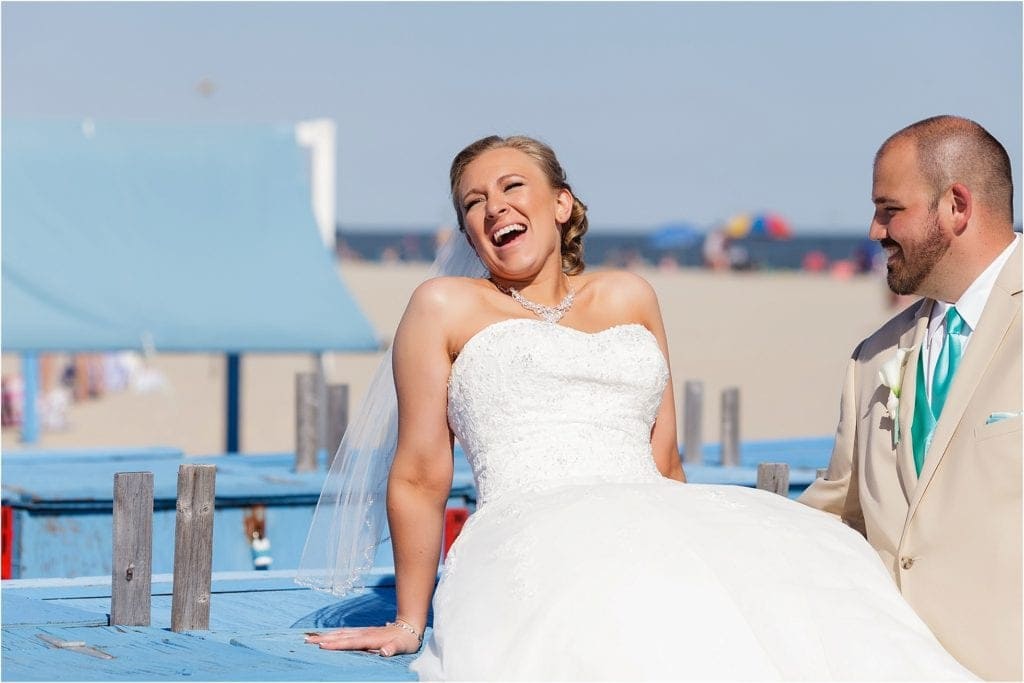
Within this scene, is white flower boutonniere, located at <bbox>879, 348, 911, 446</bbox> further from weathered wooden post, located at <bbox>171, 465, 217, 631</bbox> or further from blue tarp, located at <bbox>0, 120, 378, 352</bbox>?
blue tarp, located at <bbox>0, 120, 378, 352</bbox>

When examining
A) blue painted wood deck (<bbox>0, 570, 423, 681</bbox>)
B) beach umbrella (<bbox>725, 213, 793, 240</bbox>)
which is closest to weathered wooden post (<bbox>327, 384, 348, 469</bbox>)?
→ blue painted wood deck (<bbox>0, 570, 423, 681</bbox>)

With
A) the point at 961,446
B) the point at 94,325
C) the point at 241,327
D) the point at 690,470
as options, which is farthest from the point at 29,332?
the point at 961,446

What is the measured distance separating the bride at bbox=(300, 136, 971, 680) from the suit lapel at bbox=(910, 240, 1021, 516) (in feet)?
1.02

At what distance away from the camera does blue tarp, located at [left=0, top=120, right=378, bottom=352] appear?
12.5 metres

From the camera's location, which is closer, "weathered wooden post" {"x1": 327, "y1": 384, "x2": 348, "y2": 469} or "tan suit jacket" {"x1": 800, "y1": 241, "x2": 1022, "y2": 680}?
"tan suit jacket" {"x1": 800, "y1": 241, "x2": 1022, "y2": 680}

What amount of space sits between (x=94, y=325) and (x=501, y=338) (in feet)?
27.3

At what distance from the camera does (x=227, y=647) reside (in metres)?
4.80

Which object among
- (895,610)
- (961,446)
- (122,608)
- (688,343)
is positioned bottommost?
(688,343)

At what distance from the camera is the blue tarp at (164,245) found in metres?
12.5

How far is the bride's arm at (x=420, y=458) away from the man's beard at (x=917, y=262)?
1.36 metres

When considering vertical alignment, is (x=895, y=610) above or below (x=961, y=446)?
below

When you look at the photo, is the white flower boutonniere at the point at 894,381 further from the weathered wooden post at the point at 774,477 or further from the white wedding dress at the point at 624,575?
the weathered wooden post at the point at 774,477

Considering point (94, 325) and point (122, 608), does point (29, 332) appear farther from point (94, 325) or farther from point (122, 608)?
point (122, 608)

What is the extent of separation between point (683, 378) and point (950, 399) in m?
20.3
